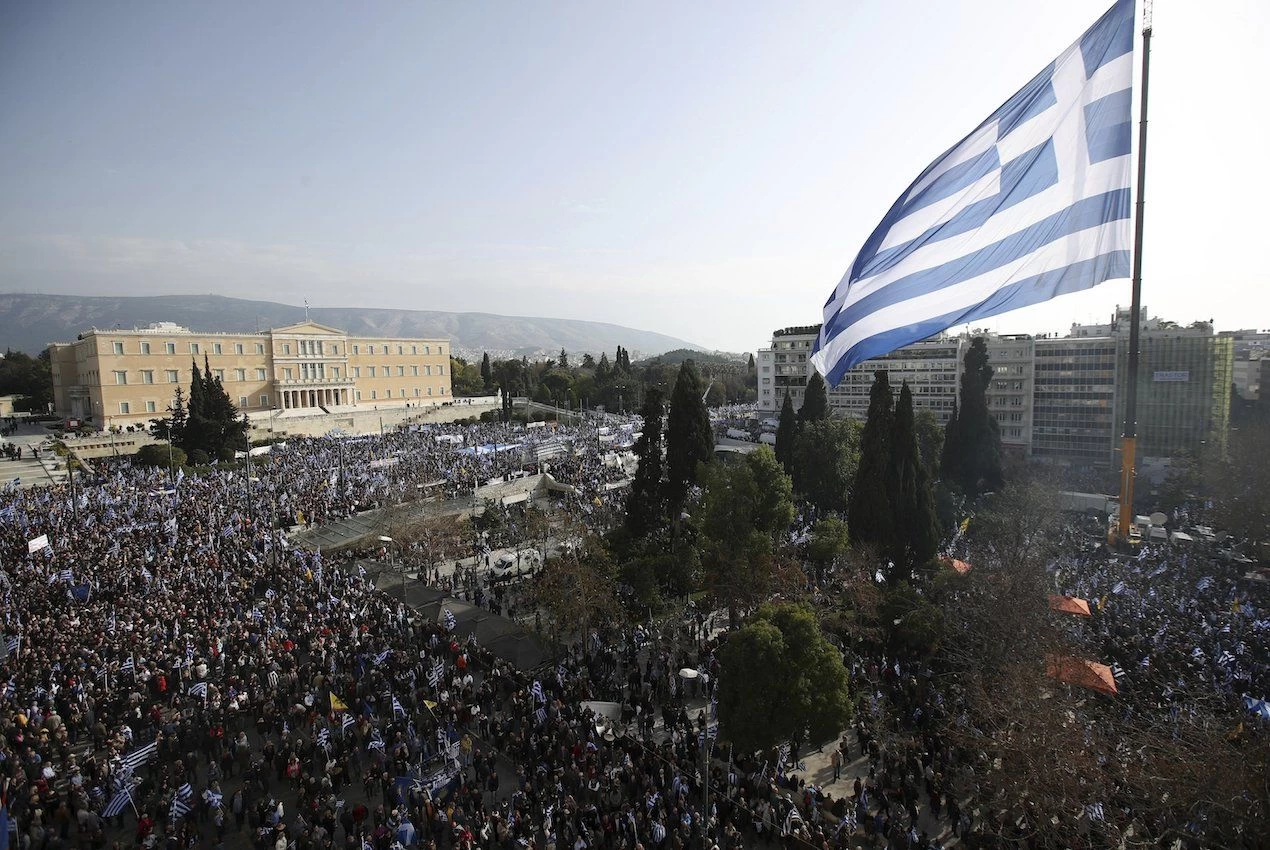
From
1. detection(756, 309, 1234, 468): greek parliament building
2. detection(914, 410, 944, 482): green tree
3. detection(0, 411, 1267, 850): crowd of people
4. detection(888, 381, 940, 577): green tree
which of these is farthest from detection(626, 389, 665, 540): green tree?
detection(756, 309, 1234, 468): greek parliament building

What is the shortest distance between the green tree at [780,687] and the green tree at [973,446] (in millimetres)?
23865

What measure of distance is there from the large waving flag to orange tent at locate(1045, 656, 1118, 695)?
26.3 ft

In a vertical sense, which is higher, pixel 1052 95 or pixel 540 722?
pixel 1052 95

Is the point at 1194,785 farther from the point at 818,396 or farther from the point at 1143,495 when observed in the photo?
the point at 1143,495

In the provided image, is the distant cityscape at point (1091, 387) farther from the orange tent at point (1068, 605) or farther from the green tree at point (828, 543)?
Answer: the orange tent at point (1068, 605)

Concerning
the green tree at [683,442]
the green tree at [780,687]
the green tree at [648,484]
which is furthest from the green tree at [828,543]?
the green tree at [780,687]

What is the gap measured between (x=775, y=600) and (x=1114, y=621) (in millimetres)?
7568

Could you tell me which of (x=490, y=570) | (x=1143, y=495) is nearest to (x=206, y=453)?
(x=490, y=570)

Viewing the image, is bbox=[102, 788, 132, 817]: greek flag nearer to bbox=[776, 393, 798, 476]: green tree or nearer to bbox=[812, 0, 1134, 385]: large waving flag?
bbox=[812, 0, 1134, 385]: large waving flag

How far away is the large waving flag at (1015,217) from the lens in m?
6.57

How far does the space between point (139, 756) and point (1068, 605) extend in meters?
17.9

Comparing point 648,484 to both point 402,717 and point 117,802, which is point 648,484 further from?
point 117,802

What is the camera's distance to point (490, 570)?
2242 centimetres

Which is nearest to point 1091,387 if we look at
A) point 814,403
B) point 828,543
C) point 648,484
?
point 814,403
